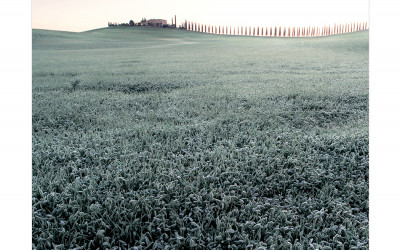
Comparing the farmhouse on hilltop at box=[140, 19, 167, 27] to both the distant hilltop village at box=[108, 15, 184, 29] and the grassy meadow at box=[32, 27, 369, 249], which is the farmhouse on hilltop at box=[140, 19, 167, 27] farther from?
the grassy meadow at box=[32, 27, 369, 249]

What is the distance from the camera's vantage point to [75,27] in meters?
3.03

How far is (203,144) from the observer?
208cm

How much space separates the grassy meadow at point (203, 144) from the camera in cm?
142

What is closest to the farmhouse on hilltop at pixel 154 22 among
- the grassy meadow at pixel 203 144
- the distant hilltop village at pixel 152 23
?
the distant hilltop village at pixel 152 23

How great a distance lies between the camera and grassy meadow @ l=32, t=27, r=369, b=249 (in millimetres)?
1421

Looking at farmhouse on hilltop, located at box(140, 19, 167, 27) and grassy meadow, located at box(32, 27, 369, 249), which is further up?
farmhouse on hilltop, located at box(140, 19, 167, 27)

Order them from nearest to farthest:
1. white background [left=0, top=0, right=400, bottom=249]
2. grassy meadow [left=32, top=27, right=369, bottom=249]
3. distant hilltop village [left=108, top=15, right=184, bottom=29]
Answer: grassy meadow [left=32, top=27, right=369, bottom=249], white background [left=0, top=0, right=400, bottom=249], distant hilltop village [left=108, top=15, right=184, bottom=29]

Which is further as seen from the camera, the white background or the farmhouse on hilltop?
the farmhouse on hilltop

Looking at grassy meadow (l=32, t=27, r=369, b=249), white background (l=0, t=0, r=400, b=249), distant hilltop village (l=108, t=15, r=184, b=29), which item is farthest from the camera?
distant hilltop village (l=108, t=15, r=184, b=29)

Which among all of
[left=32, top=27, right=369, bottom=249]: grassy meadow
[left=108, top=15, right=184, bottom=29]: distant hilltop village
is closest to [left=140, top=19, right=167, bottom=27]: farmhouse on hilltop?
[left=108, top=15, right=184, bottom=29]: distant hilltop village

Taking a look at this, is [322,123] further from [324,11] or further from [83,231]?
[83,231]
